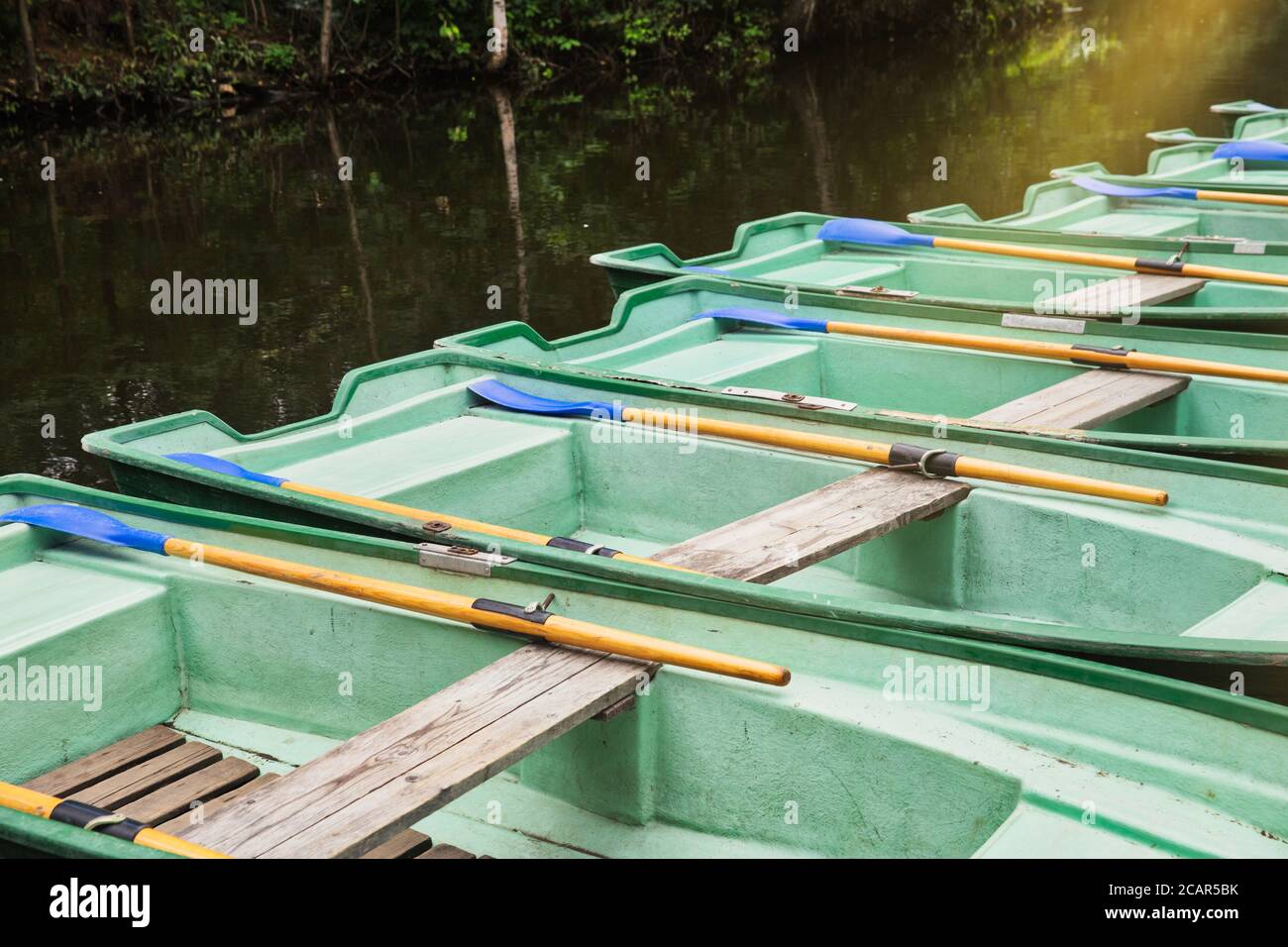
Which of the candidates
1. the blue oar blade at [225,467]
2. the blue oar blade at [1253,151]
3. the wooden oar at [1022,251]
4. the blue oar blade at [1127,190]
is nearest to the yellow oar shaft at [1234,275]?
the wooden oar at [1022,251]

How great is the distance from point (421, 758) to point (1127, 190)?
6.81 metres

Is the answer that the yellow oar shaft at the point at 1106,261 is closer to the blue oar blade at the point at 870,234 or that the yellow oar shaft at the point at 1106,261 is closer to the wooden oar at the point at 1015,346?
the blue oar blade at the point at 870,234

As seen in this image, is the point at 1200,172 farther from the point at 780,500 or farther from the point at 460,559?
the point at 460,559

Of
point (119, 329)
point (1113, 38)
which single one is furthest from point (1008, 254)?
point (1113, 38)

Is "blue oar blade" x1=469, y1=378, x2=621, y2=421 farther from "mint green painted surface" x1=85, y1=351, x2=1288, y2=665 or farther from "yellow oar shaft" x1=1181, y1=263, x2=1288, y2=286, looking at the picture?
"yellow oar shaft" x1=1181, y1=263, x2=1288, y2=286

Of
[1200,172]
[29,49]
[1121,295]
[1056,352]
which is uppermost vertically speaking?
[29,49]

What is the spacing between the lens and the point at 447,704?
9.99 ft

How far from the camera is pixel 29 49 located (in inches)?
721

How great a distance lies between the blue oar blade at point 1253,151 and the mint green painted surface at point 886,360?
487 cm

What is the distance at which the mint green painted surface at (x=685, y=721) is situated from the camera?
2732 mm

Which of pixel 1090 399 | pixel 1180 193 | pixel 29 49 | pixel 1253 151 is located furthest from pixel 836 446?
pixel 29 49

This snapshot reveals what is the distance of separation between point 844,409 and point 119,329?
273 inches

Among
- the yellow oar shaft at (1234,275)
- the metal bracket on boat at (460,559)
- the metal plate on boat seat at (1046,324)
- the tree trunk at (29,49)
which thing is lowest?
the metal bracket on boat at (460,559)

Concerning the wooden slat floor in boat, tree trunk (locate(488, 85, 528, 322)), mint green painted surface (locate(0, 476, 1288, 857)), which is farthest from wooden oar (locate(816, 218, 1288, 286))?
the wooden slat floor in boat
